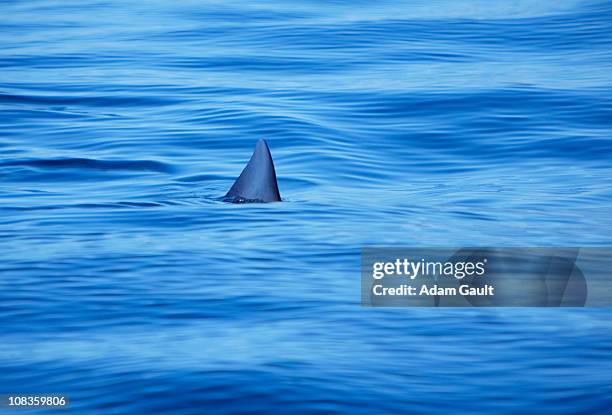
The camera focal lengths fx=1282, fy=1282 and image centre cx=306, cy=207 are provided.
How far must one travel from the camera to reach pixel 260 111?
19.7m

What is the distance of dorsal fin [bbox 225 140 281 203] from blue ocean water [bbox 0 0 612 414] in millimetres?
172

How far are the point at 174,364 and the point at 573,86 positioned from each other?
1446 cm

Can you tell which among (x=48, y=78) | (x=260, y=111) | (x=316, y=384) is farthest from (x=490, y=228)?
(x=48, y=78)

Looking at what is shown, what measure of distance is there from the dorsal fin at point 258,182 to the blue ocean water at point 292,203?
17 cm

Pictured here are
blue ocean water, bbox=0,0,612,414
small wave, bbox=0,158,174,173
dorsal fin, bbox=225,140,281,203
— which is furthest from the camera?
small wave, bbox=0,158,174,173

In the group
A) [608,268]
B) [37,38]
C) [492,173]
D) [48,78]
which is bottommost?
[608,268]

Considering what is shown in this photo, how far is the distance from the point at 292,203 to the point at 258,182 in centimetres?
55

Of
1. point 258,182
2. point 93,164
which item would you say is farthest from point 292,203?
point 93,164

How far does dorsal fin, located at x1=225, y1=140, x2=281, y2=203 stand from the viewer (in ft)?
42.3

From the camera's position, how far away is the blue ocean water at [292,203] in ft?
26.7

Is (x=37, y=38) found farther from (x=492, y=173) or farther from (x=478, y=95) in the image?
(x=492, y=173)

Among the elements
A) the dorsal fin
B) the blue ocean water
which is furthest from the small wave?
the dorsal fin

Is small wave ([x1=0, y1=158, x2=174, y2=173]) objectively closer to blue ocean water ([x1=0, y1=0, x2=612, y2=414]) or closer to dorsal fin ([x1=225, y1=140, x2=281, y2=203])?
blue ocean water ([x1=0, y1=0, x2=612, y2=414])

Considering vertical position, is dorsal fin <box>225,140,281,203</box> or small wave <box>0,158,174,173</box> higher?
small wave <box>0,158,174,173</box>
